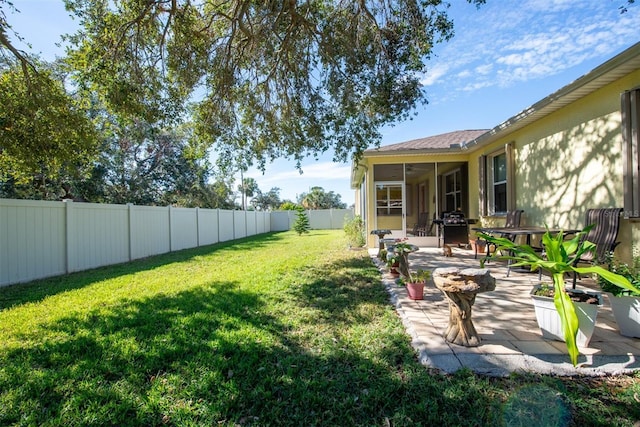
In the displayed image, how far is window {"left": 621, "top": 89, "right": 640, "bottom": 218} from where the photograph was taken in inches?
164

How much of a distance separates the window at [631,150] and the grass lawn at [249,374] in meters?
3.00

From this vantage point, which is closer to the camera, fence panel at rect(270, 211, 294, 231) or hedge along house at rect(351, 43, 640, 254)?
hedge along house at rect(351, 43, 640, 254)

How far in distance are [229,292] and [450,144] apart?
7.75 meters

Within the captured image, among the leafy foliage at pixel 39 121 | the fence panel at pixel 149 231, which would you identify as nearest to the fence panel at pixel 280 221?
the fence panel at pixel 149 231

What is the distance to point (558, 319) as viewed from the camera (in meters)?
2.81

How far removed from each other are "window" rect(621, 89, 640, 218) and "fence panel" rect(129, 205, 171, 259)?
10.6 metres

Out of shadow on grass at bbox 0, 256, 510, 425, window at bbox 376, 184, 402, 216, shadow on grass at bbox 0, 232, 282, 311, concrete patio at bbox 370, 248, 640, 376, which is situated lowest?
shadow on grass at bbox 0, 256, 510, 425

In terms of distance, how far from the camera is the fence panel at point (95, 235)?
7.02m

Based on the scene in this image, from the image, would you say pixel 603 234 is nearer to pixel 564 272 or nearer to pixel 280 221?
pixel 564 272

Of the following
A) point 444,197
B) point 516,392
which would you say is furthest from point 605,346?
point 444,197

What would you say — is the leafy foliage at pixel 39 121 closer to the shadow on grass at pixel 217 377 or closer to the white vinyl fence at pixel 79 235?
the white vinyl fence at pixel 79 235

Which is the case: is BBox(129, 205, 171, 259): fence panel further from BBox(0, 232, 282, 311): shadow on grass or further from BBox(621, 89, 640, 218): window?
BBox(621, 89, 640, 218): window

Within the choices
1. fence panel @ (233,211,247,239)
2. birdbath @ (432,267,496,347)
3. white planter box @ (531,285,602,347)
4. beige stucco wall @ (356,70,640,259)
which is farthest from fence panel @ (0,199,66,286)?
fence panel @ (233,211,247,239)

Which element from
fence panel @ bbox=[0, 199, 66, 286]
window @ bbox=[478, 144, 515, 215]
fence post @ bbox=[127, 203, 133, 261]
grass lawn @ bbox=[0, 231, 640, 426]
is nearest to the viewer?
grass lawn @ bbox=[0, 231, 640, 426]
